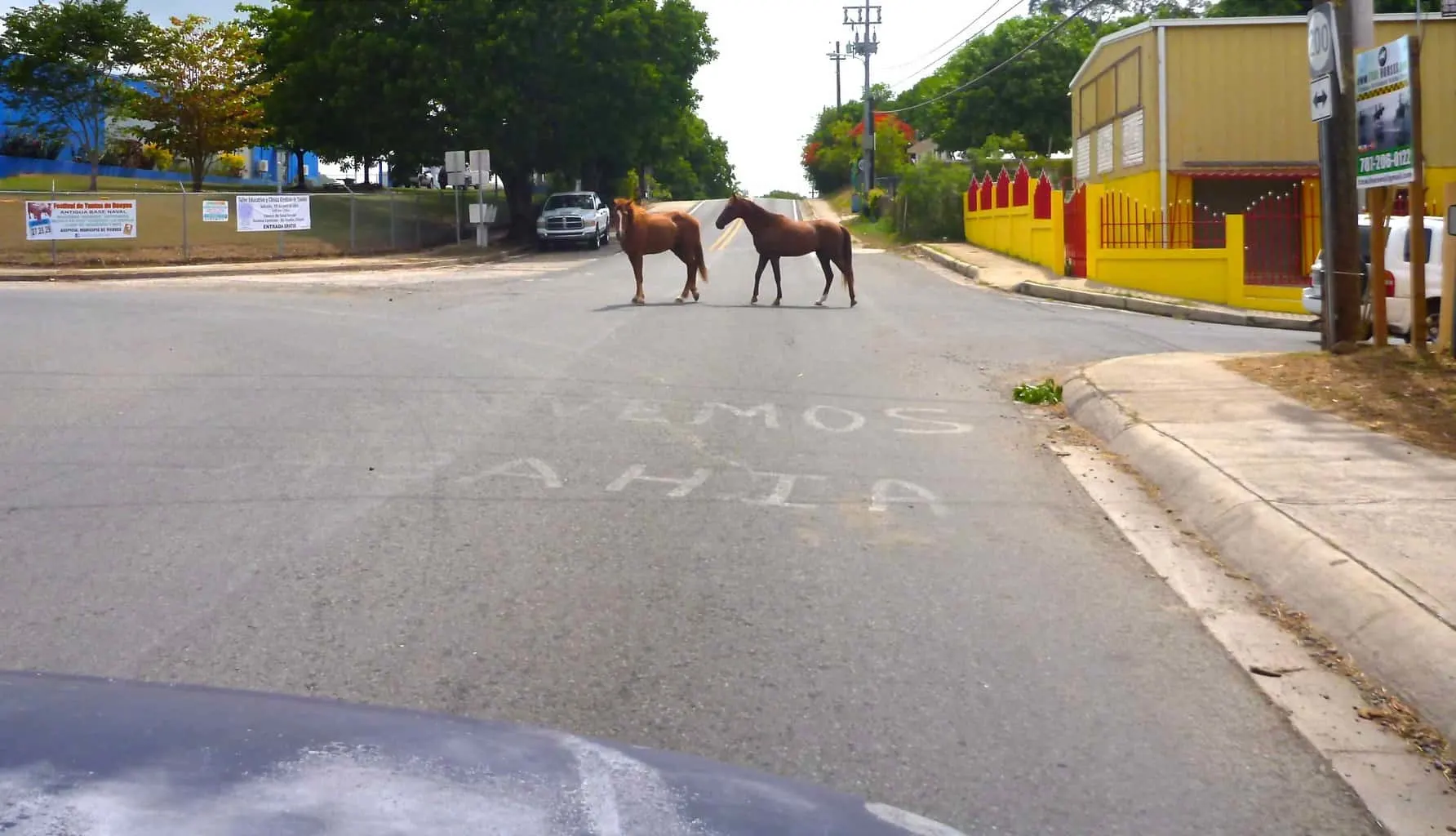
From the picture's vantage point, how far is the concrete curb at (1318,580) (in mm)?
5355

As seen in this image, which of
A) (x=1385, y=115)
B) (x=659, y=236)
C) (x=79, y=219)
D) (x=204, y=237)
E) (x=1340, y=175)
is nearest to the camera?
(x=1385, y=115)

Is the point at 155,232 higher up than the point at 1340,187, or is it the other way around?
the point at 155,232

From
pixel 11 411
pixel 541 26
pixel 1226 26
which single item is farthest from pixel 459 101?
pixel 11 411

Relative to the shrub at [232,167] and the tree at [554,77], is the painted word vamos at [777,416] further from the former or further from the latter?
the shrub at [232,167]

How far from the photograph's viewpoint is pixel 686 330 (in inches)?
698

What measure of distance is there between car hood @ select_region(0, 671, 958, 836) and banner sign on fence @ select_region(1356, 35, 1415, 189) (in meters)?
11.1

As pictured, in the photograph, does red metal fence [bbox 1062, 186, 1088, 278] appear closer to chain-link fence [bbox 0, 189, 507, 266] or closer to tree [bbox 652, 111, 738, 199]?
chain-link fence [bbox 0, 189, 507, 266]

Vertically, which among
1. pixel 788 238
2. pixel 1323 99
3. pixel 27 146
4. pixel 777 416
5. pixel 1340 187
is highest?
pixel 27 146

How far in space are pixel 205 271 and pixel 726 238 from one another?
20036mm

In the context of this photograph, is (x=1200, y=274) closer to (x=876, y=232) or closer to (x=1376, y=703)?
A: (x=1376, y=703)

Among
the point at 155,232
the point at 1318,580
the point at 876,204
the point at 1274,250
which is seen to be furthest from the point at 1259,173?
the point at 876,204

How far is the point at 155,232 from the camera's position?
116 ft

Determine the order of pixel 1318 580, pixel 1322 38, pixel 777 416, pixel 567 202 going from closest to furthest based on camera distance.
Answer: pixel 1318 580, pixel 777 416, pixel 1322 38, pixel 567 202

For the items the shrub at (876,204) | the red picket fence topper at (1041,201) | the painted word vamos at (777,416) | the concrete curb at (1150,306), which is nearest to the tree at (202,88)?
the shrub at (876,204)
